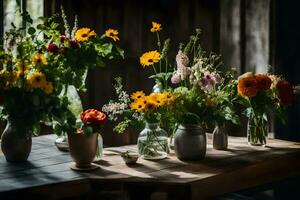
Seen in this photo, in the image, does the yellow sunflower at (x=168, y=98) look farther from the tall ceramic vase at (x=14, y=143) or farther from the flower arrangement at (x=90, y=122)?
the tall ceramic vase at (x=14, y=143)

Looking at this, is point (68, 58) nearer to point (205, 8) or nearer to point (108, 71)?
point (108, 71)

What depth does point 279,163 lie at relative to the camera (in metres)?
2.55

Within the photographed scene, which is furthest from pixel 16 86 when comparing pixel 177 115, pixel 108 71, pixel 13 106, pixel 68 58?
pixel 108 71

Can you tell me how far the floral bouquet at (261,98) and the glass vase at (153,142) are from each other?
0.45 m

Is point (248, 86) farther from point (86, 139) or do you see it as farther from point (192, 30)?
point (192, 30)

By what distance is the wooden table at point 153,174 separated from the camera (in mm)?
2062

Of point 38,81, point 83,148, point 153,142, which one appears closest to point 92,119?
point 83,148

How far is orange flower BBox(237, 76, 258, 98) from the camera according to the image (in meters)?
2.55

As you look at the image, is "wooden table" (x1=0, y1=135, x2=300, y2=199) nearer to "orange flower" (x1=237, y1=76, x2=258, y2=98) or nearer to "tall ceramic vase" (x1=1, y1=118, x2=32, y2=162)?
"tall ceramic vase" (x1=1, y1=118, x2=32, y2=162)

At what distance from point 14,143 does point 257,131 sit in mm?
1236

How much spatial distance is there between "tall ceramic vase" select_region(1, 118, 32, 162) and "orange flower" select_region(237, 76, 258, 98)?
1.02 metres

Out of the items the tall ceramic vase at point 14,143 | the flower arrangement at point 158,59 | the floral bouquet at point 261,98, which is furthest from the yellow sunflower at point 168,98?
the tall ceramic vase at point 14,143

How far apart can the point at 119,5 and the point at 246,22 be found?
0.93 meters

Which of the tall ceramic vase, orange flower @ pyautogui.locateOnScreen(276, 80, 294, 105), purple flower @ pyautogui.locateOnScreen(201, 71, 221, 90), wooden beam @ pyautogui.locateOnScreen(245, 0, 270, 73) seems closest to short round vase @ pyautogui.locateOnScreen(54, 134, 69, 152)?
the tall ceramic vase
